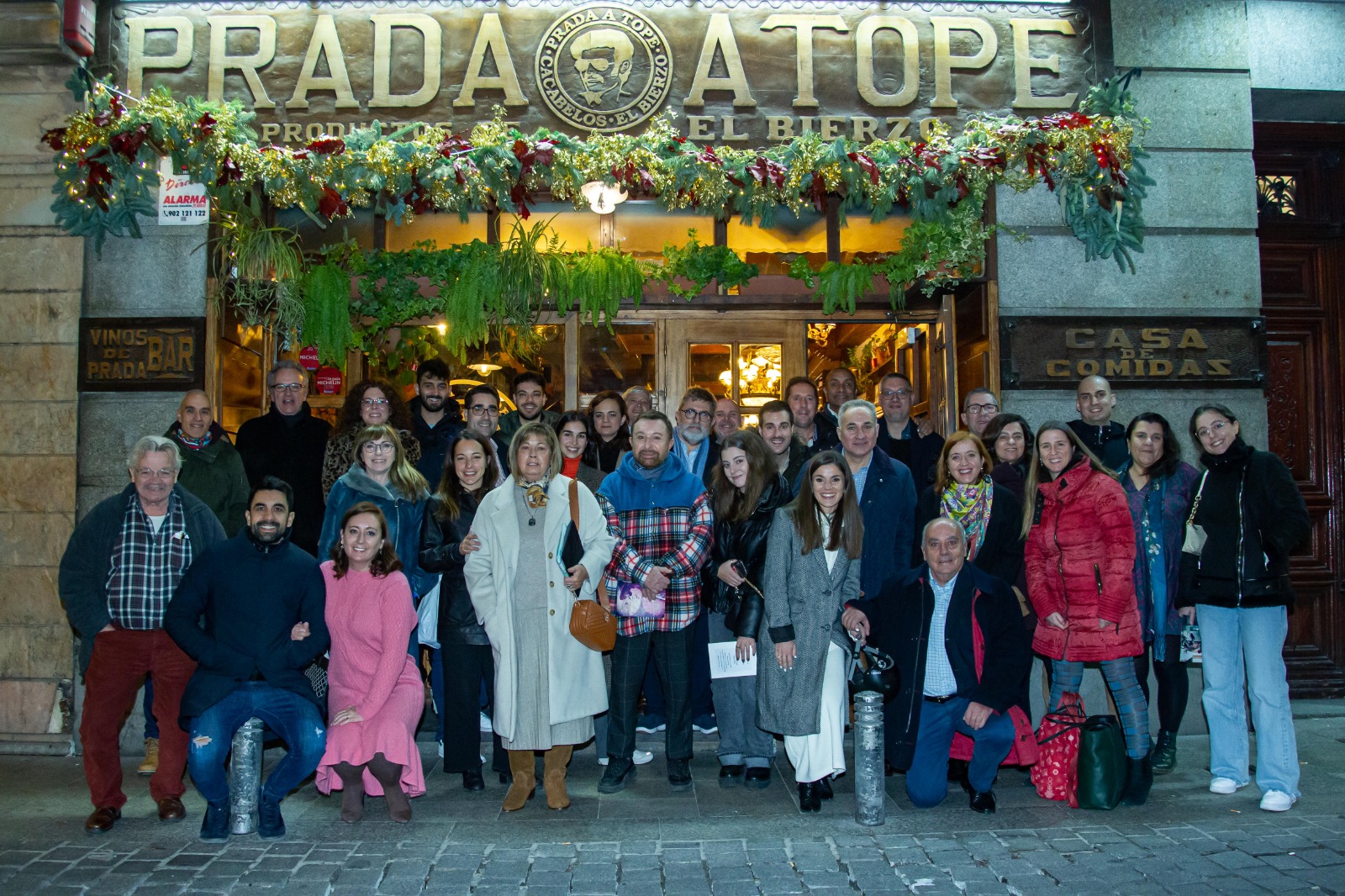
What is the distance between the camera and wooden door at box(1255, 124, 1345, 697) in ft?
28.3

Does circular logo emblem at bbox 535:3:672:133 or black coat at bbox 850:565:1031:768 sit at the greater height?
circular logo emblem at bbox 535:3:672:133

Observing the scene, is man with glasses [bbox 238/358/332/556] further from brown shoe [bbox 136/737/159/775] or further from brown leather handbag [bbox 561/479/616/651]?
brown leather handbag [bbox 561/479/616/651]

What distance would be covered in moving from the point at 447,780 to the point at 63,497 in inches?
156

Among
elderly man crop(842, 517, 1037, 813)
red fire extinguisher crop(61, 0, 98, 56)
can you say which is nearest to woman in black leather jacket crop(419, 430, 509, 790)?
elderly man crop(842, 517, 1037, 813)

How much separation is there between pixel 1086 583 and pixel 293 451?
5.38 metres

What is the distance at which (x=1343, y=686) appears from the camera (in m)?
8.54

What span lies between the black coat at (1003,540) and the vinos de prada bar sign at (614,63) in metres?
3.60

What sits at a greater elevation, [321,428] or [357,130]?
[357,130]

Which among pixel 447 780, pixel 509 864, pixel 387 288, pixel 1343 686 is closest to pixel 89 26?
pixel 387 288

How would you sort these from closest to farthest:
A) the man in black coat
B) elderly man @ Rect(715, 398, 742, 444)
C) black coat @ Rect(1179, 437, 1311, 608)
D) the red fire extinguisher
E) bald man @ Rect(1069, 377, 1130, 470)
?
the man in black coat
black coat @ Rect(1179, 437, 1311, 608)
bald man @ Rect(1069, 377, 1130, 470)
elderly man @ Rect(715, 398, 742, 444)
the red fire extinguisher

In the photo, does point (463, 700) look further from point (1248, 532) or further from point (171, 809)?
point (1248, 532)

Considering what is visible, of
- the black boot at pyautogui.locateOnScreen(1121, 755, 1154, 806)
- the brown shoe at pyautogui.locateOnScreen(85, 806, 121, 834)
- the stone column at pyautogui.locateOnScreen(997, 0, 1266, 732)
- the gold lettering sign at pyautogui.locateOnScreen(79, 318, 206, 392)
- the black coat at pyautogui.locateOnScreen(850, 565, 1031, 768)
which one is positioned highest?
the stone column at pyautogui.locateOnScreen(997, 0, 1266, 732)

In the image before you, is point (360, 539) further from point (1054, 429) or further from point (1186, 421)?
point (1186, 421)

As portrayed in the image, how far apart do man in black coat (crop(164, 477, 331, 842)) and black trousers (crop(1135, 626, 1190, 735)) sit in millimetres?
5069
